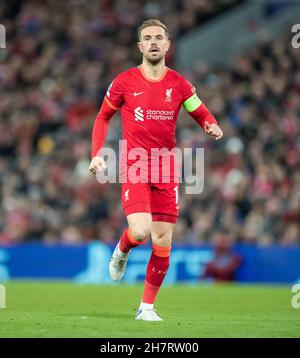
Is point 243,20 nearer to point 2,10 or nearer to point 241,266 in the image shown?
point 2,10

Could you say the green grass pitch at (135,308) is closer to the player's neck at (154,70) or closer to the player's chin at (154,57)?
the player's neck at (154,70)

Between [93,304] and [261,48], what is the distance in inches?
467

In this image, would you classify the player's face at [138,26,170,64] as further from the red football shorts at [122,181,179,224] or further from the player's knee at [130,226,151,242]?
the player's knee at [130,226,151,242]

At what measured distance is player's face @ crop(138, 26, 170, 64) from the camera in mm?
9891

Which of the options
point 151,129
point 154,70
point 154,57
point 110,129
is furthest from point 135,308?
point 110,129

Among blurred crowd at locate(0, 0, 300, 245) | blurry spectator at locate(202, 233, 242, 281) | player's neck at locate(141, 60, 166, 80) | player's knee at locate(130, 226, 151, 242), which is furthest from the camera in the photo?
blurred crowd at locate(0, 0, 300, 245)

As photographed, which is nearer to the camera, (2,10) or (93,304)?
(93,304)

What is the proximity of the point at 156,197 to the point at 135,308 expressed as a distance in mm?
2250

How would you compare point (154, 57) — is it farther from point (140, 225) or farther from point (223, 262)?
point (223, 262)

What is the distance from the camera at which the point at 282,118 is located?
2095cm

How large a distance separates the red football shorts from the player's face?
4.19 ft

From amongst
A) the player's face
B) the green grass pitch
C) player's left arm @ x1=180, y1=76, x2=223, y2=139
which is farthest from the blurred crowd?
the player's face

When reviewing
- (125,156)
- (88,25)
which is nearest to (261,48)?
(88,25)

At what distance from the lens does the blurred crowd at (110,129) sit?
775 inches
